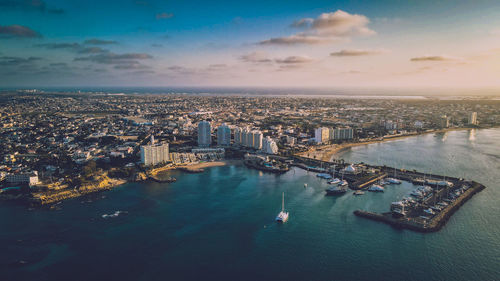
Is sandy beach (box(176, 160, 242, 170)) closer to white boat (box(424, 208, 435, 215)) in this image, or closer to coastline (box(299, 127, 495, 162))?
coastline (box(299, 127, 495, 162))

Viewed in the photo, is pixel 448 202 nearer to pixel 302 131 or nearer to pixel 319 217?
pixel 319 217

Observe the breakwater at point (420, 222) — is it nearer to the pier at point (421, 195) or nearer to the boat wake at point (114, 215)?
the pier at point (421, 195)

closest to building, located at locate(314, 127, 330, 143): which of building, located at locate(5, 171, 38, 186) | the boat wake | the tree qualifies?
the tree

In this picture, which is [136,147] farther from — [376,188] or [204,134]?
[376,188]

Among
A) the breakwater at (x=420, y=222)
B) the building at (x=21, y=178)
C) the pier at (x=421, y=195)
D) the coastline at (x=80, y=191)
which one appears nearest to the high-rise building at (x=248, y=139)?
the pier at (x=421, y=195)

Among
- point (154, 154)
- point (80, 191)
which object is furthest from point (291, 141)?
point (80, 191)

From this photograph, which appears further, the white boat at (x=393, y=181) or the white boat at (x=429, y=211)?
the white boat at (x=393, y=181)

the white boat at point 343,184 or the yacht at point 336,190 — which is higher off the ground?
the white boat at point 343,184
